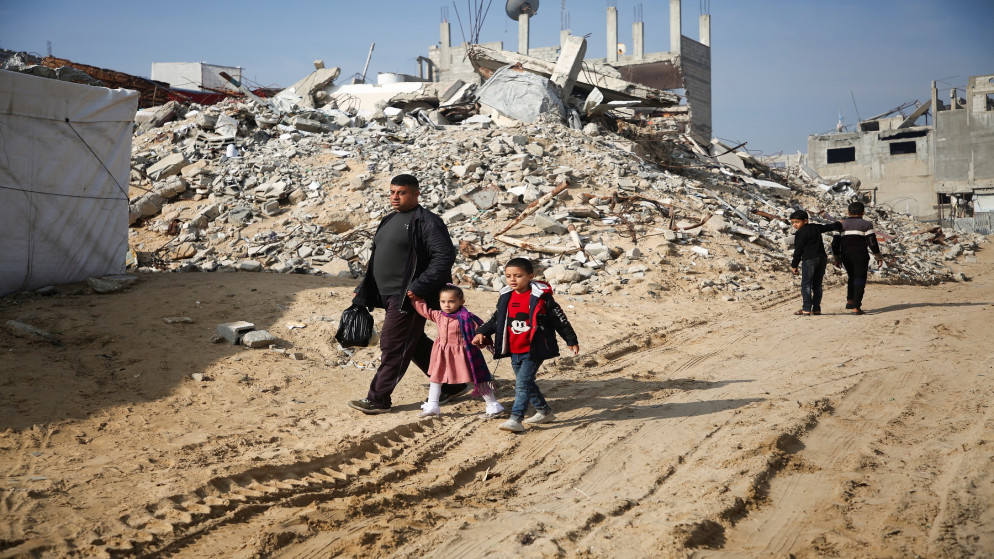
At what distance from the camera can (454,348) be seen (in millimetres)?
4934

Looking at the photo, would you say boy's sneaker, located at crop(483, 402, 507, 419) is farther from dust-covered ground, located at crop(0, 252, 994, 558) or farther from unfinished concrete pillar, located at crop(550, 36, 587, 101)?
unfinished concrete pillar, located at crop(550, 36, 587, 101)

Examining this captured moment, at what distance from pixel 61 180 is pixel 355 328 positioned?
4.99 meters

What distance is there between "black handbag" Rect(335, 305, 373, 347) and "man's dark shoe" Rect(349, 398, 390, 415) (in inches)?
16.6

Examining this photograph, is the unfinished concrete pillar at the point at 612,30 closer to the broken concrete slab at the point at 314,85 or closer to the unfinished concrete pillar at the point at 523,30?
the unfinished concrete pillar at the point at 523,30

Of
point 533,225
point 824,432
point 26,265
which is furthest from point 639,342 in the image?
point 26,265

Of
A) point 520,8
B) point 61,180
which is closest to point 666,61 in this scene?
point 520,8

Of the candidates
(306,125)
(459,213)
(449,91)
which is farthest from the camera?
(449,91)

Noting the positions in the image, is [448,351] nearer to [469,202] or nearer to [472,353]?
[472,353]

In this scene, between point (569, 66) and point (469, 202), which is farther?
point (569, 66)

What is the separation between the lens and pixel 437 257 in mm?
4859

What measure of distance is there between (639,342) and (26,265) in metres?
6.68

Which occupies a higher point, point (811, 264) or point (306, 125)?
point (306, 125)

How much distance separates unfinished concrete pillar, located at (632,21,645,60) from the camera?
3809 cm

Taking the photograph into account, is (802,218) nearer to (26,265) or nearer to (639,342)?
(639,342)
